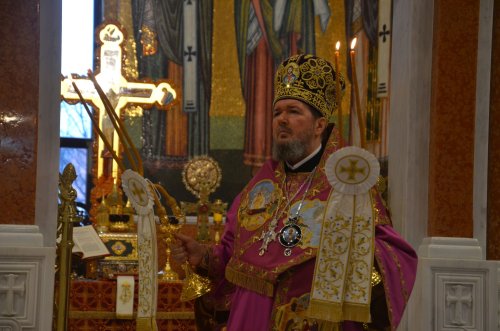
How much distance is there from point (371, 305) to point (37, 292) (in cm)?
191

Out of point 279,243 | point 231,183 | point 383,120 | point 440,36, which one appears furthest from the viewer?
point 231,183

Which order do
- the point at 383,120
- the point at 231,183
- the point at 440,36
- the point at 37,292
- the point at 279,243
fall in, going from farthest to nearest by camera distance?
the point at 231,183 < the point at 383,120 < the point at 440,36 < the point at 37,292 < the point at 279,243

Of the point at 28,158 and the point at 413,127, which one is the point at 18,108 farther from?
the point at 413,127

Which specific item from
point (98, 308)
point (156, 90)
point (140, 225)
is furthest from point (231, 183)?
point (140, 225)

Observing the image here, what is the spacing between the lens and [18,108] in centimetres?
526

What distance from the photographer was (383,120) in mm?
7586

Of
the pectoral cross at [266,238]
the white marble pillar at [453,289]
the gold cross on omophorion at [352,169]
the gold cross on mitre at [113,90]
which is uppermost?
the gold cross on mitre at [113,90]

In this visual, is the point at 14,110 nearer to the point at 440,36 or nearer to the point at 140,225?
the point at 140,225

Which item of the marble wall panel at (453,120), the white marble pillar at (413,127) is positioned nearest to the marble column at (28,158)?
the white marble pillar at (413,127)

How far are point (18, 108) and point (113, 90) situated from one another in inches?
100

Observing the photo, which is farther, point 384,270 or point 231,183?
Answer: point 231,183

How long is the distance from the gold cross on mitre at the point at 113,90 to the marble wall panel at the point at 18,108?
2297 mm

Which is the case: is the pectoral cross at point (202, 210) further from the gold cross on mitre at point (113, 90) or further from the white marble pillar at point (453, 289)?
the white marble pillar at point (453, 289)

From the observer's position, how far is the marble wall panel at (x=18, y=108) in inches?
204
